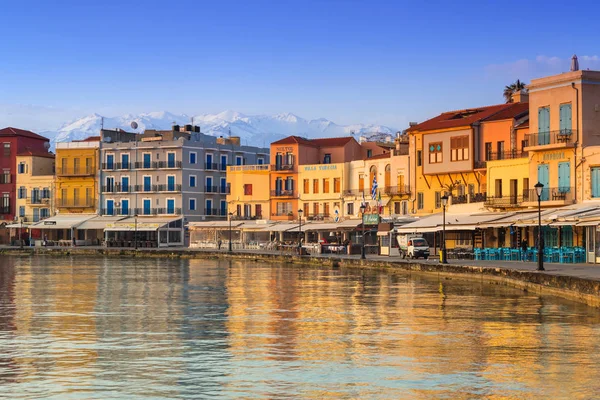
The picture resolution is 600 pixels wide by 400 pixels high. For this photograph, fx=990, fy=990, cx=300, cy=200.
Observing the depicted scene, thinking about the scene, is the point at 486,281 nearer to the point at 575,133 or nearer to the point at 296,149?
the point at 575,133

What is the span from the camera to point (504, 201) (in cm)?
6169

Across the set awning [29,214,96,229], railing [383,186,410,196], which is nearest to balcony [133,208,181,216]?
awning [29,214,96,229]

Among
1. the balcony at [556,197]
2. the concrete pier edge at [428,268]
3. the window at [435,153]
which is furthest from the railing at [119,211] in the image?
the balcony at [556,197]

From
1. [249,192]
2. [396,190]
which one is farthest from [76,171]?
[396,190]

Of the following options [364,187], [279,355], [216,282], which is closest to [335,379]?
[279,355]

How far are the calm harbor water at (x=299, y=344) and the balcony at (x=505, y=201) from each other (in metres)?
23.0

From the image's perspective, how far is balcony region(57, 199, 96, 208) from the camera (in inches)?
4269

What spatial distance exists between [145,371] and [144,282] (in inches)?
1145

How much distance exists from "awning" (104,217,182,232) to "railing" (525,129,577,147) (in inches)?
1959

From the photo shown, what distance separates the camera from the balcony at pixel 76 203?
108438mm

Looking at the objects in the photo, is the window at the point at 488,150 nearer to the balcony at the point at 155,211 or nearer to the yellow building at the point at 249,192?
the yellow building at the point at 249,192

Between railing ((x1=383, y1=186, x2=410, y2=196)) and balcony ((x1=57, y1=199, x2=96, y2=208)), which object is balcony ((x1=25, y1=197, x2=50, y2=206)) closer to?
balcony ((x1=57, y1=199, x2=96, y2=208))

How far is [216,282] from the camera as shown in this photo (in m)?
45.2

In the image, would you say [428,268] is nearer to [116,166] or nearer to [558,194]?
[558,194]
